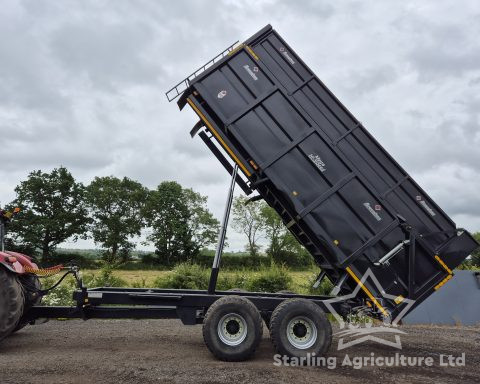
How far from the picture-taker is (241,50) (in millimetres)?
7207

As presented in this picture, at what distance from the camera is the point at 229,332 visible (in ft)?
19.4

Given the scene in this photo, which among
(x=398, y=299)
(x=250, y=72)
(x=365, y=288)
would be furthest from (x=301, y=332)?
(x=250, y=72)

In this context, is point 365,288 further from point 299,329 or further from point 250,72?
point 250,72

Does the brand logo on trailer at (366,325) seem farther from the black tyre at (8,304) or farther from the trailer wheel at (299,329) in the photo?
the black tyre at (8,304)

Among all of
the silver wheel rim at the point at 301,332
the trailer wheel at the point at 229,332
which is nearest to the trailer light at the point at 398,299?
the silver wheel rim at the point at 301,332

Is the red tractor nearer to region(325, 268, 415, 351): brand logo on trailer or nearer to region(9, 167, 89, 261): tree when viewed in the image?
region(325, 268, 415, 351): brand logo on trailer

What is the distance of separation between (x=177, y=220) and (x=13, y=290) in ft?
152

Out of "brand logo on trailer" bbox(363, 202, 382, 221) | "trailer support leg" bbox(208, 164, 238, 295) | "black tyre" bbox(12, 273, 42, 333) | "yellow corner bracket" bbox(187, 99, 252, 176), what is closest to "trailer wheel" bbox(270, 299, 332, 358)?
"trailer support leg" bbox(208, 164, 238, 295)

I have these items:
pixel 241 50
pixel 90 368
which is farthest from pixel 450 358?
pixel 241 50

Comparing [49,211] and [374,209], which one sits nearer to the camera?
[374,209]

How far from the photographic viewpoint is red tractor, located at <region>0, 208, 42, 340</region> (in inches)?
239

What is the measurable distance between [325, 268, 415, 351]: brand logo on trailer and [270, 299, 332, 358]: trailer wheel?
53cm

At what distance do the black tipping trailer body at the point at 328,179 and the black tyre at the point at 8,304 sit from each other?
3.96 m

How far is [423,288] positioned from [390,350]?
1.49m
